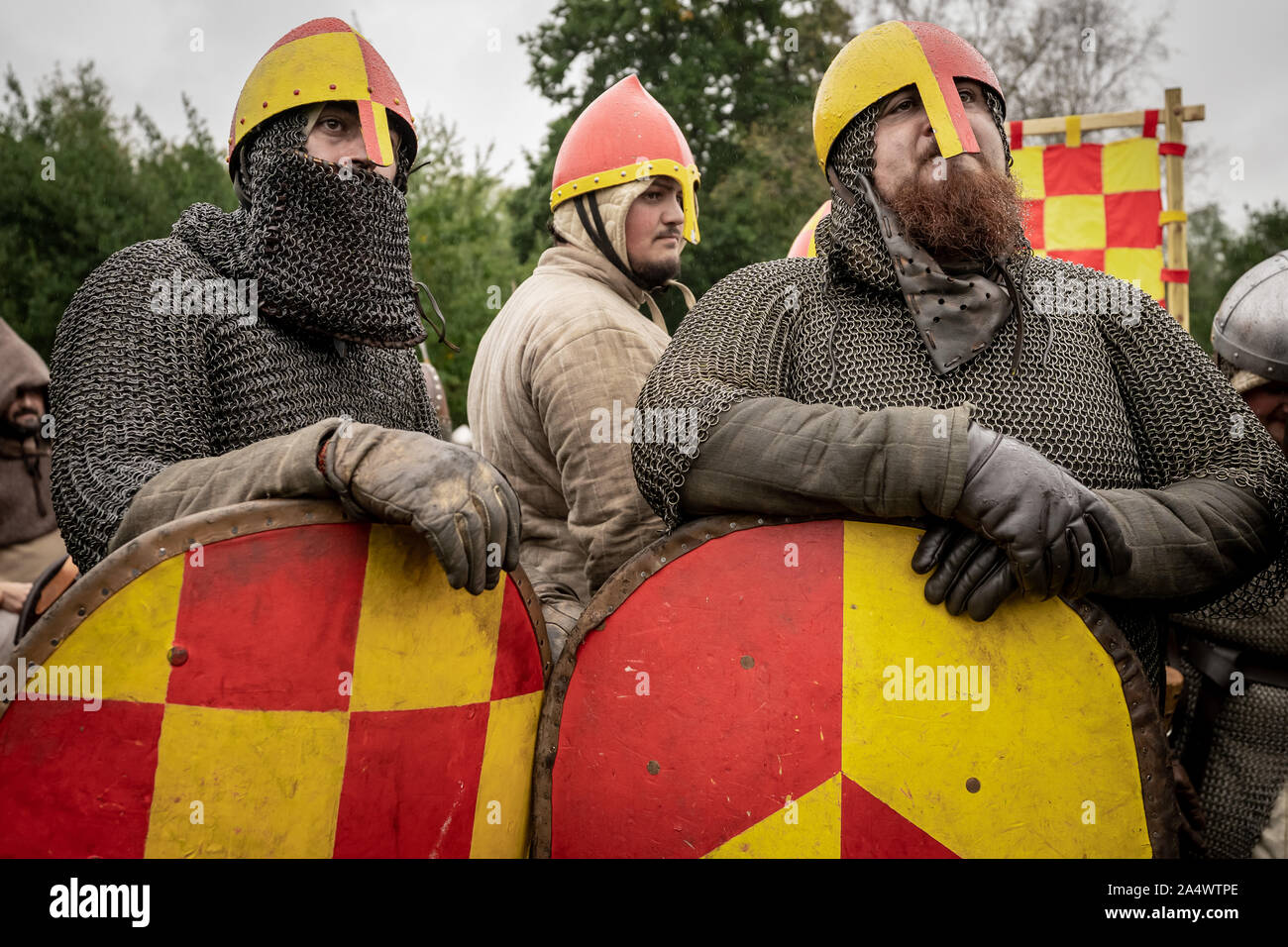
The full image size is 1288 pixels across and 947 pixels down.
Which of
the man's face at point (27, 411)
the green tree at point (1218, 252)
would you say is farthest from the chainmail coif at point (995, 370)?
the green tree at point (1218, 252)

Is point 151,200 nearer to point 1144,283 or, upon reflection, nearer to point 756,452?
point 1144,283

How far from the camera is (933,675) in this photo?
2.04 m

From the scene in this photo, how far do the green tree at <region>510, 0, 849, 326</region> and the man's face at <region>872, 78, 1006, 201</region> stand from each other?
12.3 m

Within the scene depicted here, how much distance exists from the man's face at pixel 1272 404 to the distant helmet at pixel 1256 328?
1.1 inches

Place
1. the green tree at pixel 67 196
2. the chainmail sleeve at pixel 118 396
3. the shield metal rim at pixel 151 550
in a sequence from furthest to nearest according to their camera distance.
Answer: the green tree at pixel 67 196 → the chainmail sleeve at pixel 118 396 → the shield metal rim at pixel 151 550

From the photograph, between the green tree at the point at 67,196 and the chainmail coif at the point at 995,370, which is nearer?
the chainmail coif at the point at 995,370

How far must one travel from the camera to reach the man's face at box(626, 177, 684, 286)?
361 cm

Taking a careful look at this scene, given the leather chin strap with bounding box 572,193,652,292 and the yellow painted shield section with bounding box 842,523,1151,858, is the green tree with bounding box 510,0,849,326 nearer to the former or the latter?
the leather chin strap with bounding box 572,193,652,292

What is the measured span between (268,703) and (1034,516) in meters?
1.35

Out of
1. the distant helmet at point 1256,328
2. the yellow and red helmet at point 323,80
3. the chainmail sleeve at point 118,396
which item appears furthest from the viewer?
→ the distant helmet at point 1256,328

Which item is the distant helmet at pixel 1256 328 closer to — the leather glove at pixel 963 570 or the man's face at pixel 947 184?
the man's face at pixel 947 184

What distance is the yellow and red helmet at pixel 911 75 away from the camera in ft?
7.90

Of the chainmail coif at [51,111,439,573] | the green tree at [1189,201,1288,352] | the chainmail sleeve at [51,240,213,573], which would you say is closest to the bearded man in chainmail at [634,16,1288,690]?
the chainmail coif at [51,111,439,573]

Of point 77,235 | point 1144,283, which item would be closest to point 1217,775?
point 1144,283
